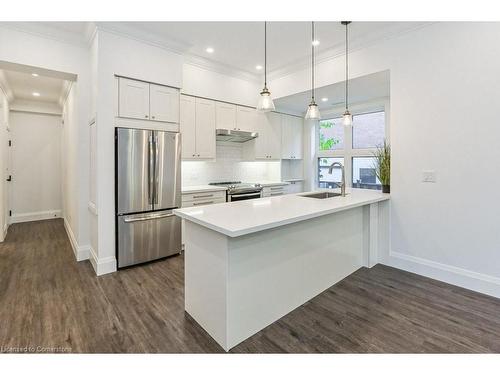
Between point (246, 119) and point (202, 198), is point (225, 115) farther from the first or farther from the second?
point (202, 198)

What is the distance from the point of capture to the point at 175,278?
308 centimetres

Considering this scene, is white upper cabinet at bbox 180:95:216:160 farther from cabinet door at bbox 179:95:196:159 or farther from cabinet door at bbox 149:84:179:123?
cabinet door at bbox 149:84:179:123

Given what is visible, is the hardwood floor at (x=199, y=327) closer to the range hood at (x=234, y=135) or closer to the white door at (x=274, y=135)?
the range hood at (x=234, y=135)

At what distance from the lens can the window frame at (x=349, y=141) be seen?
15.1ft

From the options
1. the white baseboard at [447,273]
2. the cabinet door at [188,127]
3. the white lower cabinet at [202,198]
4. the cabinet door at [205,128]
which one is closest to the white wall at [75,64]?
the cabinet door at [188,127]

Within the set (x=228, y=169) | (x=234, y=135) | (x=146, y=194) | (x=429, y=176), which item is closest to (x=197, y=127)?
(x=234, y=135)

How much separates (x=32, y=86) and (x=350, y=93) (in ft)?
19.1

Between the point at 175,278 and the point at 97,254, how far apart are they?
1041mm

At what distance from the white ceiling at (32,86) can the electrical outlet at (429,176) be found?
5.70 meters

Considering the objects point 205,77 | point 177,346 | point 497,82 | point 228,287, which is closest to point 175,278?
point 177,346

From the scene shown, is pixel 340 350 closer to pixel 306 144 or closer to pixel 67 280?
pixel 67 280

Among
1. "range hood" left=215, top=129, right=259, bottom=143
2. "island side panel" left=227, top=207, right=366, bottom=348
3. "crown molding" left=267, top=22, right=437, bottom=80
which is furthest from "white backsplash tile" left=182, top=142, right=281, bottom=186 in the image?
"island side panel" left=227, top=207, right=366, bottom=348

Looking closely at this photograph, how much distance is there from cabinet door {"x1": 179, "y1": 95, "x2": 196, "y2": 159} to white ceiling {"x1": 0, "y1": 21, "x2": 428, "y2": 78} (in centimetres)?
71

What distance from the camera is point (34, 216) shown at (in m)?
6.29
